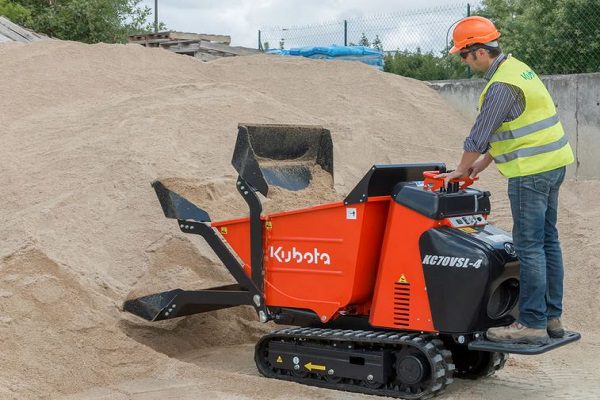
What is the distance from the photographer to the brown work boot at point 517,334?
5.38 meters

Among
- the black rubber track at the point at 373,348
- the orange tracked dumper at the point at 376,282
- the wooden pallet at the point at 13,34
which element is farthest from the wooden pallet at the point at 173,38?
the black rubber track at the point at 373,348

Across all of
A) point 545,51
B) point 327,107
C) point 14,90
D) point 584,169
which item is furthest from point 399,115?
point 14,90

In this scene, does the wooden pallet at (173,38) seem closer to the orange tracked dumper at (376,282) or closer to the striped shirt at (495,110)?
the orange tracked dumper at (376,282)

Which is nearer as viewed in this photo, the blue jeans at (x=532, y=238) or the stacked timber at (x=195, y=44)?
the blue jeans at (x=532, y=238)

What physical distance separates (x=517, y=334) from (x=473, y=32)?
1.88 m

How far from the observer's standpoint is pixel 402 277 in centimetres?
559

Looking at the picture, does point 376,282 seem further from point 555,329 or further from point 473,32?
point 473,32

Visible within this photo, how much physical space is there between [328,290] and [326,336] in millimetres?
301

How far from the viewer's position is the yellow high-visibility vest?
17.7 feet

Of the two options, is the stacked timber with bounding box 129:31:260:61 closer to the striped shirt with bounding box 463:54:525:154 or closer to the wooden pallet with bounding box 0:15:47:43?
the wooden pallet with bounding box 0:15:47:43

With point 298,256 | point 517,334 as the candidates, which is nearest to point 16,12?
point 298,256

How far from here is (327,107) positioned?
12.3 m

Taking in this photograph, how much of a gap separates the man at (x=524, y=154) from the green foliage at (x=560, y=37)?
28.7ft

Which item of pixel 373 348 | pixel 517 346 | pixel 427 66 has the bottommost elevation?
pixel 373 348
